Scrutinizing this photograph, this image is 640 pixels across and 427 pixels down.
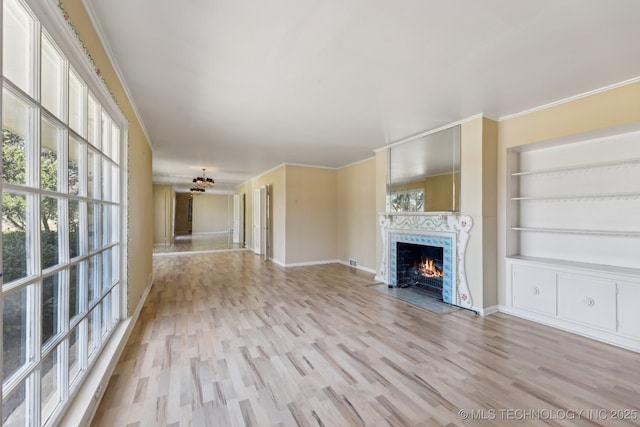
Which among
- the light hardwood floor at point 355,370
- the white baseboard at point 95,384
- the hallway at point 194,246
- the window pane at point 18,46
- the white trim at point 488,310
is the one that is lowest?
the light hardwood floor at point 355,370

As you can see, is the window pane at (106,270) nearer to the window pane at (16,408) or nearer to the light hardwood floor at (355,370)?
the light hardwood floor at (355,370)

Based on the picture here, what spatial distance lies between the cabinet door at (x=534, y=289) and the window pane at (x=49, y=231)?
438 cm

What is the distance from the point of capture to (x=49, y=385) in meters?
1.37

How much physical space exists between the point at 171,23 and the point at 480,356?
3.61 m

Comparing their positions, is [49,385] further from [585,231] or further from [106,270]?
[585,231]

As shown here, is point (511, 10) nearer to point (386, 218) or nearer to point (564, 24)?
point (564, 24)

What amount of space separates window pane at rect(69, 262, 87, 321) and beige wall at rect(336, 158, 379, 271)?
4654mm

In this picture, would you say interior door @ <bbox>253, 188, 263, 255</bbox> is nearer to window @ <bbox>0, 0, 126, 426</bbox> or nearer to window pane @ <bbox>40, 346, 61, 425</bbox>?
window @ <bbox>0, 0, 126, 426</bbox>

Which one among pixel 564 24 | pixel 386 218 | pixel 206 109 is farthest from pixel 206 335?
pixel 564 24

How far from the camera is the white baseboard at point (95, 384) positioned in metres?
1.50

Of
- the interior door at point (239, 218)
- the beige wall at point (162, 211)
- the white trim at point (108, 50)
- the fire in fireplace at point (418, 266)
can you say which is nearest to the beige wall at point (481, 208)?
the fire in fireplace at point (418, 266)

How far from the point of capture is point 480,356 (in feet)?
7.99

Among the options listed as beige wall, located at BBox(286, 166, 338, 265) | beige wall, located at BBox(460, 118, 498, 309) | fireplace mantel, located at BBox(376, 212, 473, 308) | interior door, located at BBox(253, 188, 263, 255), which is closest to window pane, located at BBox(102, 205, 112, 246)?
fireplace mantel, located at BBox(376, 212, 473, 308)

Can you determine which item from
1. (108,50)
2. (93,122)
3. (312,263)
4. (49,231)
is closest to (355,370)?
(49,231)
